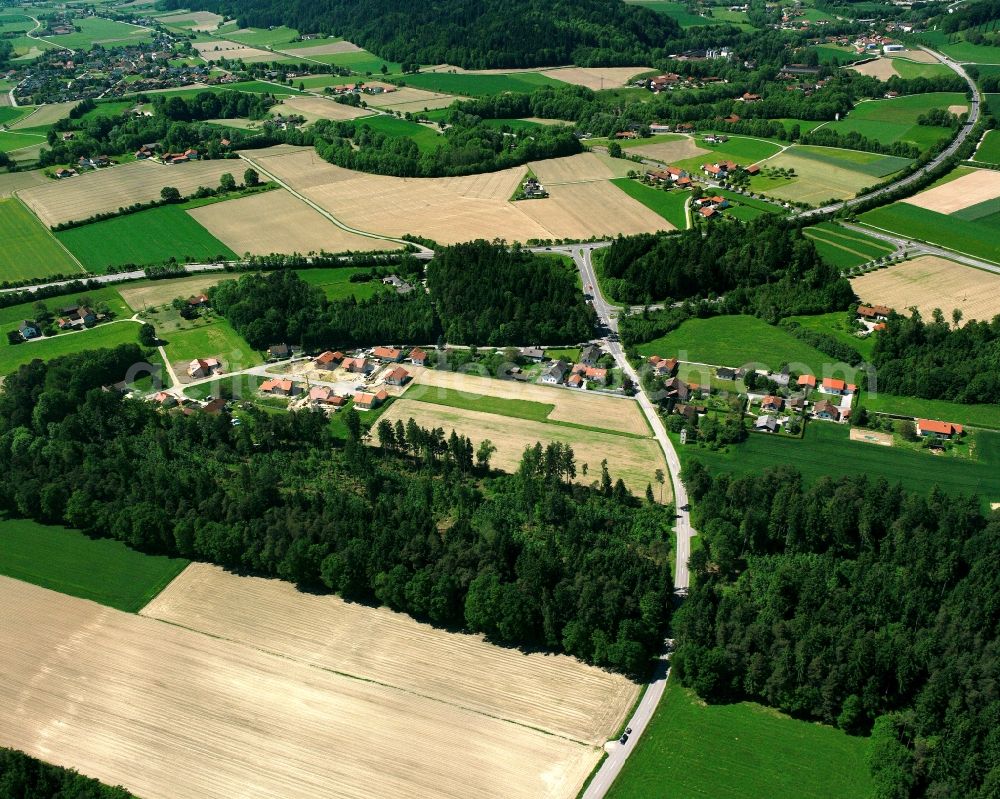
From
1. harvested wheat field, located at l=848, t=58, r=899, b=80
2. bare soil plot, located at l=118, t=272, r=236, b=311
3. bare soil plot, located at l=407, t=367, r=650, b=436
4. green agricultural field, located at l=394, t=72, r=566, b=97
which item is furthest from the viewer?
green agricultural field, located at l=394, t=72, r=566, b=97

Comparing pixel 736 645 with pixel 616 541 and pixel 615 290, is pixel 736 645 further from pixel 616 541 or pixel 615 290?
pixel 615 290

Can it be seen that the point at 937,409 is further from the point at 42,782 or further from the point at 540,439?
the point at 42,782

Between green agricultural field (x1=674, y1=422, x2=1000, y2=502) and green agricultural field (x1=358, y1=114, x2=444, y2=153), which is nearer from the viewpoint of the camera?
green agricultural field (x1=674, y1=422, x2=1000, y2=502)

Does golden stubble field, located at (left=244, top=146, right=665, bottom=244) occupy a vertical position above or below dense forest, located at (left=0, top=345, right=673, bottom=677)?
above

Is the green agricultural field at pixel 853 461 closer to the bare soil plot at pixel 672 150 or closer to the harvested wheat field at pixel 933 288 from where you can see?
the harvested wheat field at pixel 933 288

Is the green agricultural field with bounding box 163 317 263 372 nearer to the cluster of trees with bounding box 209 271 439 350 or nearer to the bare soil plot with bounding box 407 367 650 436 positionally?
the cluster of trees with bounding box 209 271 439 350

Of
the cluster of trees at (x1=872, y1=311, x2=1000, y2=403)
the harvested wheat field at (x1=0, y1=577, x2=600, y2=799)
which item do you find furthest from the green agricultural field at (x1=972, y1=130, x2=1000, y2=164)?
the harvested wheat field at (x1=0, y1=577, x2=600, y2=799)

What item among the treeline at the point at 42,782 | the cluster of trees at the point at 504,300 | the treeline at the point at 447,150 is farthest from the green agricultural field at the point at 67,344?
the treeline at the point at 447,150
